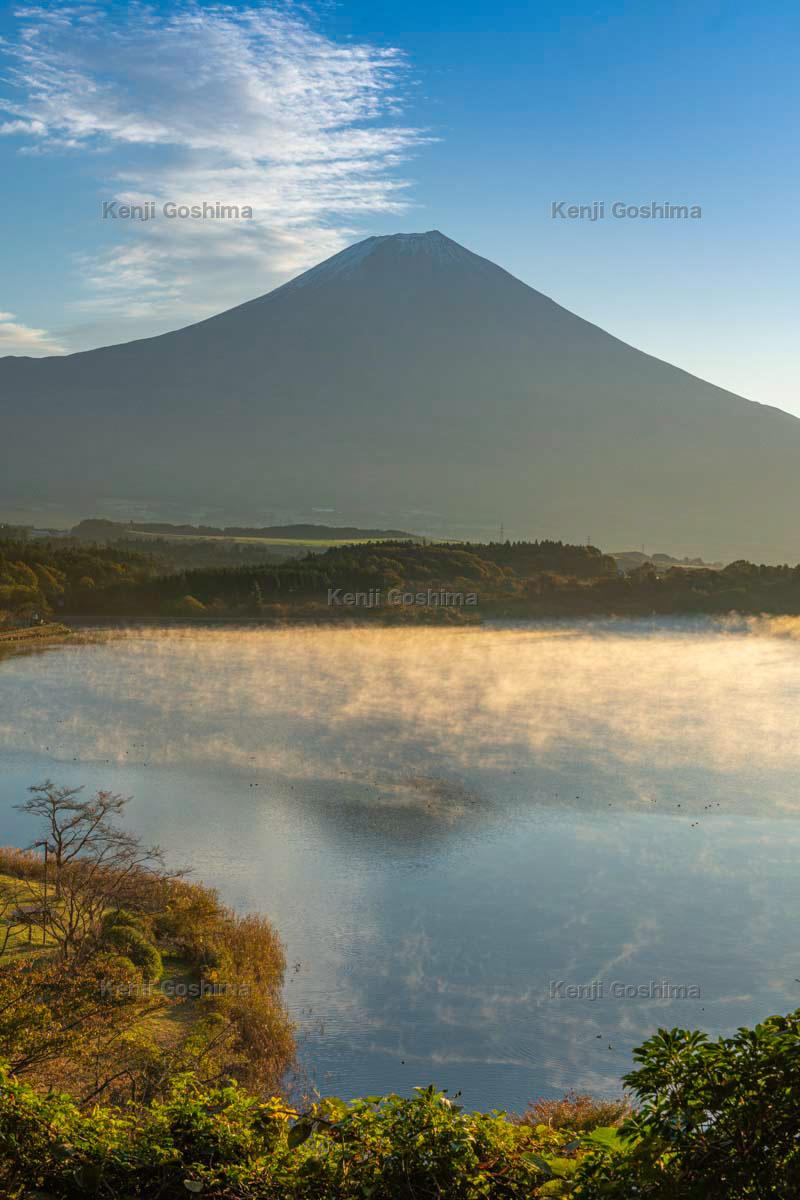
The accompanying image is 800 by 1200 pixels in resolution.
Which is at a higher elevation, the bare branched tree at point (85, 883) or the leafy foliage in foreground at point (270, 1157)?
the leafy foliage in foreground at point (270, 1157)

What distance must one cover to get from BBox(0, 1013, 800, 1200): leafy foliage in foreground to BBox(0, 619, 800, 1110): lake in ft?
27.3

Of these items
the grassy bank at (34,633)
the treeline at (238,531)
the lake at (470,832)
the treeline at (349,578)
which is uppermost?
the treeline at (238,531)

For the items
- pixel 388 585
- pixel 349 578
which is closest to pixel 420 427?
pixel 388 585

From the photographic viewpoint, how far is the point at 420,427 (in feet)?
522

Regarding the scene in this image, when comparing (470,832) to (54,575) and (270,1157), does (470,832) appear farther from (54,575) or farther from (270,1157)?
(54,575)

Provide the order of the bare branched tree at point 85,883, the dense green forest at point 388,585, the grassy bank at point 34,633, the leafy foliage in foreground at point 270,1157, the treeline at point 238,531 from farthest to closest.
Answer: the treeline at point 238,531, the dense green forest at point 388,585, the grassy bank at point 34,633, the bare branched tree at point 85,883, the leafy foliage in foreground at point 270,1157

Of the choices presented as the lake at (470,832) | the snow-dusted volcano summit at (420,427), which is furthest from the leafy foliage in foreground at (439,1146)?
the snow-dusted volcano summit at (420,427)

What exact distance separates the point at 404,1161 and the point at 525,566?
85.0 metres

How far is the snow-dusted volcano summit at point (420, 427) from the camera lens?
158000mm

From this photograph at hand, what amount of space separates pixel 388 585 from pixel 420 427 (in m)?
84.5

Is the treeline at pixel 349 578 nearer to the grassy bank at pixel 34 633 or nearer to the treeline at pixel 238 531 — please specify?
the grassy bank at pixel 34 633

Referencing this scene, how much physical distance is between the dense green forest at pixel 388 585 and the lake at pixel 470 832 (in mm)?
21662

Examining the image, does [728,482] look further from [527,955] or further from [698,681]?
[527,955]

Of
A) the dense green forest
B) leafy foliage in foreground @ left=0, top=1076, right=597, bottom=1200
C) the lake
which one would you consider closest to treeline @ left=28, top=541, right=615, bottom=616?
the dense green forest
